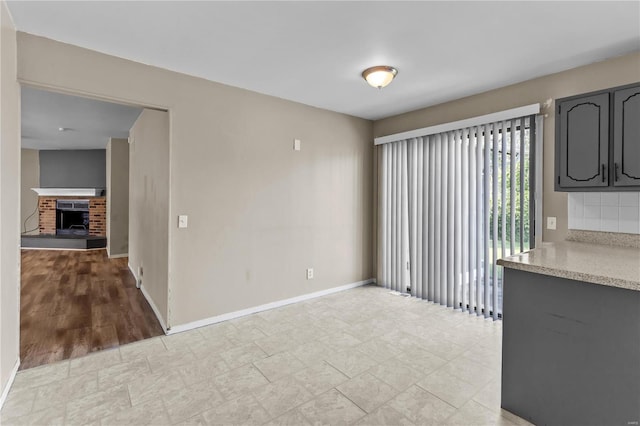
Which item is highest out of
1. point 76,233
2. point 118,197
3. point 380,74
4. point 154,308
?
point 380,74

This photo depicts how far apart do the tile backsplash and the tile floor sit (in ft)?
4.23

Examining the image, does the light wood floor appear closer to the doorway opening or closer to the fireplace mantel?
the doorway opening

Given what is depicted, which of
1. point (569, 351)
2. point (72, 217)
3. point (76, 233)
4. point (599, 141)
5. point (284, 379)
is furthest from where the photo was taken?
point (72, 217)

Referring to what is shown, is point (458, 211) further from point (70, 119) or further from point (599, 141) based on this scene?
point (70, 119)

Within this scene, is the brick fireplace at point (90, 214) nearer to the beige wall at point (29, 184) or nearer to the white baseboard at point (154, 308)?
the beige wall at point (29, 184)

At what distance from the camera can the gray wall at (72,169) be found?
327 inches

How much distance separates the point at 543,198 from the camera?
3.16m

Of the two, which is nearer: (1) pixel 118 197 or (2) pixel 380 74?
(2) pixel 380 74

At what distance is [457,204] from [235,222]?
8.47 feet

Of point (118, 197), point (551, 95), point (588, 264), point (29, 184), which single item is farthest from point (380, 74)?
point (29, 184)

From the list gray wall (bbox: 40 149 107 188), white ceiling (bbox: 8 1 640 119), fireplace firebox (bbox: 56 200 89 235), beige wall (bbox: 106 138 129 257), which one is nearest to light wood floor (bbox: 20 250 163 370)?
beige wall (bbox: 106 138 129 257)

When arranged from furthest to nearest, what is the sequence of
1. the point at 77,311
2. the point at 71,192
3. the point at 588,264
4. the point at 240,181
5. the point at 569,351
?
the point at 71,192, the point at 77,311, the point at 240,181, the point at 588,264, the point at 569,351

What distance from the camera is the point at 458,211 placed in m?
3.84

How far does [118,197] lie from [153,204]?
13.4 feet
